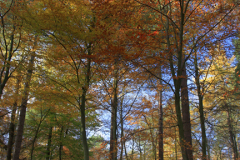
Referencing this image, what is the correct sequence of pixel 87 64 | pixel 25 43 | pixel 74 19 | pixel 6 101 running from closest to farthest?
pixel 74 19 < pixel 87 64 < pixel 25 43 < pixel 6 101

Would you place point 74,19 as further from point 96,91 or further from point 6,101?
point 6,101

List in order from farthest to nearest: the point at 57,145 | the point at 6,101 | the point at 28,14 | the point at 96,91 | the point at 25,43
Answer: the point at 57,145 → the point at 6,101 → the point at 96,91 → the point at 25,43 → the point at 28,14

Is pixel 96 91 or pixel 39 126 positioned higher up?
pixel 96 91

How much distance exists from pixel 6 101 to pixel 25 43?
340 centimetres

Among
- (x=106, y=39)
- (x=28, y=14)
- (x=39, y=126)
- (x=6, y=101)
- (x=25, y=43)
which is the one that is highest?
(x=25, y=43)

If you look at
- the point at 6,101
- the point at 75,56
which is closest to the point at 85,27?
the point at 75,56

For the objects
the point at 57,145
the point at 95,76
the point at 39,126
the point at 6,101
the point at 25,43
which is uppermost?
the point at 25,43

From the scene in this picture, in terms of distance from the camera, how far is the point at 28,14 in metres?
4.55

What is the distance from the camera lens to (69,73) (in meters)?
6.25

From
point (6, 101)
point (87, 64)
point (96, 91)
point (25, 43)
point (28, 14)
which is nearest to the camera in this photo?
point (28, 14)

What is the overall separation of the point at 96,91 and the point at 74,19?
3.51 metres

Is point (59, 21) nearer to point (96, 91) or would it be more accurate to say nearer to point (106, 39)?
point (106, 39)

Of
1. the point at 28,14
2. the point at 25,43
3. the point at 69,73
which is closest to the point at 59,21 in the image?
the point at 28,14

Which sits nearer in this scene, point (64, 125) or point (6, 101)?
point (6, 101)
